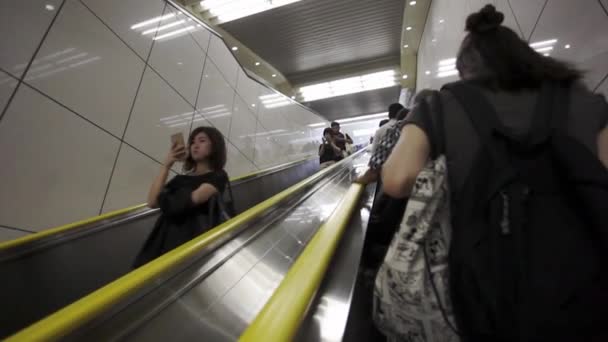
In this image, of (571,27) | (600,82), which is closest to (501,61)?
(600,82)

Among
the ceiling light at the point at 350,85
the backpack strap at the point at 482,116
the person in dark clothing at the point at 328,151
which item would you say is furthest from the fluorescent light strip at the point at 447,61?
the ceiling light at the point at 350,85

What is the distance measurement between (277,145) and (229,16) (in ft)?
12.1

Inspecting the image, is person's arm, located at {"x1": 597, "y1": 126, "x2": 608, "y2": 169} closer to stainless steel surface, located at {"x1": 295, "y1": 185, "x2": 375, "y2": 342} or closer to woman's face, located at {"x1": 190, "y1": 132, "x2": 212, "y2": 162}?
stainless steel surface, located at {"x1": 295, "y1": 185, "x2": 375, "y2": 342}

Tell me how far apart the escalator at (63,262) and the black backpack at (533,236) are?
1999 millimetres

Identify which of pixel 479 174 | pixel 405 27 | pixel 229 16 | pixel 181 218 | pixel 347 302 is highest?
pixel 405 27

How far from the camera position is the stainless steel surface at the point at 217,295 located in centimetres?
71

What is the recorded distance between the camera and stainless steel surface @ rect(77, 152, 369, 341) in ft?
2.32

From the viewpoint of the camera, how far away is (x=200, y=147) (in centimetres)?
184

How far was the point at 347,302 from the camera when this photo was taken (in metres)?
0.82

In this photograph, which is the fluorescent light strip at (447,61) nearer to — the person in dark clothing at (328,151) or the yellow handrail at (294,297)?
the person in dark clothing at (328,151)

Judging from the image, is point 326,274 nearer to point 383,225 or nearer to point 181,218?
point 383,225

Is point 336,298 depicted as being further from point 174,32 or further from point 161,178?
point 174,32

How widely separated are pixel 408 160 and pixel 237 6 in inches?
279

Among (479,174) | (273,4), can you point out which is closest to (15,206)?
(479,174)
